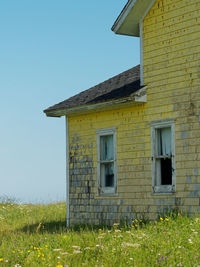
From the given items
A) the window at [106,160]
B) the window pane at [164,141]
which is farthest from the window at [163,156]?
the window at [106,160]

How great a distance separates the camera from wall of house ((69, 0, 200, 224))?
44.3 feet

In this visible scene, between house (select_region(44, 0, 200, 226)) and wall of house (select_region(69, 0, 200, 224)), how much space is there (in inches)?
1.1

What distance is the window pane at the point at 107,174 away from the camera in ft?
53.1

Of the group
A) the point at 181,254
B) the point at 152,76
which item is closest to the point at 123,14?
the point at 152,76

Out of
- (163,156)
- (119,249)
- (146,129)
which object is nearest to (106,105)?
(146,129)

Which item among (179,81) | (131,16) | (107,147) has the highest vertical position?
(131,16)

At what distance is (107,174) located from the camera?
53.7 ft

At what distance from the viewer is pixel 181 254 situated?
8.66 meters

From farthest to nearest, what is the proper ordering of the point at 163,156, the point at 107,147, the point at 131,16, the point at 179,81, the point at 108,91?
the point at 108,91 < the point at 107,147 < the point at 131,16 < the point at 163,156 < the point at 179,81

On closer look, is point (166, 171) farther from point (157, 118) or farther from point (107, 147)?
point (107, 147)

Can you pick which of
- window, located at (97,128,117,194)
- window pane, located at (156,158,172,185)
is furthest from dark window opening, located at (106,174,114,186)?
window pane, located at (156,158,172,185)

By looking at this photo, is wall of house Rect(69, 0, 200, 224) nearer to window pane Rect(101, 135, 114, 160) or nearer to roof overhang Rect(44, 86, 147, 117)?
roof overhang Rect(44, 86, 147, 117)

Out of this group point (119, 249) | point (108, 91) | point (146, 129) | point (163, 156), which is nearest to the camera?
point (119, 249)

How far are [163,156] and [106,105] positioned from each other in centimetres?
269
